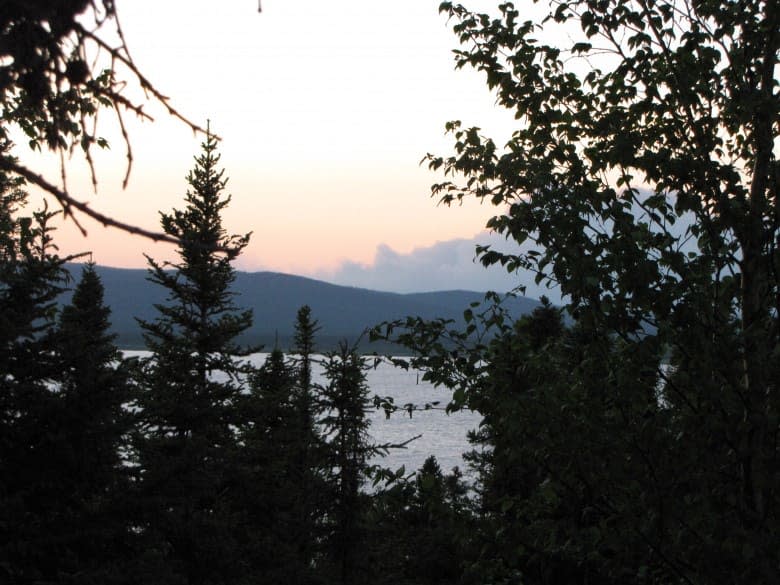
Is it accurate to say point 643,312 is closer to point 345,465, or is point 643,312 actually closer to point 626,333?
point 626,333

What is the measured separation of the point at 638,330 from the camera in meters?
6.61

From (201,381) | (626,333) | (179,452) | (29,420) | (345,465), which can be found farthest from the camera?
(345,465)

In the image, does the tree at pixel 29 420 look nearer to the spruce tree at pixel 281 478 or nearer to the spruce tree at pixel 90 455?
the spruce tree at pixel 90 455

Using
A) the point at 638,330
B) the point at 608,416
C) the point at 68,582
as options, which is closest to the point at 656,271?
the point at 638,330

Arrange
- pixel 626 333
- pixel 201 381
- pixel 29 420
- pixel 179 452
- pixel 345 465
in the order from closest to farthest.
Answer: pixel 626 333, pixel 29 420, pixel 179 452, pixel 201 381, pixel 345 465

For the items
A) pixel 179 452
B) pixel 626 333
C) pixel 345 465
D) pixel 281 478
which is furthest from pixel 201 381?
pixel 626 333

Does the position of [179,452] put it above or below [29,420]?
below

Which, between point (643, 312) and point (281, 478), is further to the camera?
point (281, 478)

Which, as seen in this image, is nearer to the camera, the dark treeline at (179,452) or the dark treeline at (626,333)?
the dark treeline at (626,333)

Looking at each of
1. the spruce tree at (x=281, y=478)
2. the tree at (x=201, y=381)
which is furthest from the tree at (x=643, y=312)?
the spruce tree at (x=281, y=478)

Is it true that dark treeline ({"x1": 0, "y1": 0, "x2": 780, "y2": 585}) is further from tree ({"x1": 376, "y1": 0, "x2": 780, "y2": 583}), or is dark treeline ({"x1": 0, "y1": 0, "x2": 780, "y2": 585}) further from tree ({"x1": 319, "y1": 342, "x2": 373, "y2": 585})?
tree ({"x1": 319, "y1": 342, "x2": 373, "y2": 585})

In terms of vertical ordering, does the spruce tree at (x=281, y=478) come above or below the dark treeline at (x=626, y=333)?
below

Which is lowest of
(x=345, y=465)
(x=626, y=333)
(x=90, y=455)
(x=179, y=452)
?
(x=345, y=465)

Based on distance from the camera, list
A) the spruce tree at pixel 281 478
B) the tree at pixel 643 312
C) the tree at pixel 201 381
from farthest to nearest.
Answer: the spruce tree at pixel 281 478
the tree at pixel 201 381
the tree at pixel 643 312
